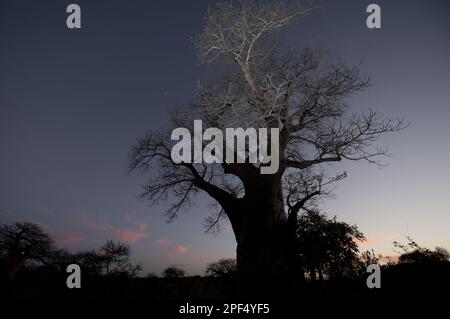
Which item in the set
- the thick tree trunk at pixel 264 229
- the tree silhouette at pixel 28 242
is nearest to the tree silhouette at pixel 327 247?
the thick tree trunk at pixel 264 229

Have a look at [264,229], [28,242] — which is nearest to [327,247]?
[264,229]

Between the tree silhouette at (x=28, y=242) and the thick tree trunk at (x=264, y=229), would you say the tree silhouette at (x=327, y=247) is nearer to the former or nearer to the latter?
the thick tree trunk at (x=264, y=229)

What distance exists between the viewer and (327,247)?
9.27 metres

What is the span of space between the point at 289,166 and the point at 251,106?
2847mm

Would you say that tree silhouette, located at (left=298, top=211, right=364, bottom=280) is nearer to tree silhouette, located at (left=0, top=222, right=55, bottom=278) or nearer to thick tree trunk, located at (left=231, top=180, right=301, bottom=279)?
thick tree trunk, located at (left=231, top=180, right=301, bottom=279)

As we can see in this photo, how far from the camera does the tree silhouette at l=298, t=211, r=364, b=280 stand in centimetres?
897

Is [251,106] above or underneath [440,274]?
above

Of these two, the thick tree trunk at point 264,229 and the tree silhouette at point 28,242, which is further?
the tree silhouette at point 28,242

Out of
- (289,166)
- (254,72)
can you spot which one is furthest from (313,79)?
(289,166)

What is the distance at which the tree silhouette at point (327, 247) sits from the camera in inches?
353

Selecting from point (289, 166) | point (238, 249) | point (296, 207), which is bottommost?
point (238, 249)

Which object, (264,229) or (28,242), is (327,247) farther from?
(28,242)
